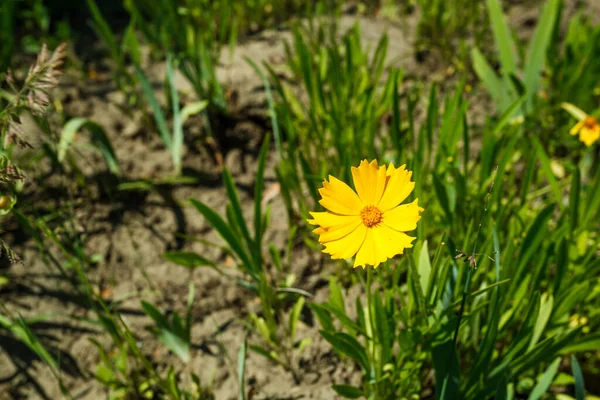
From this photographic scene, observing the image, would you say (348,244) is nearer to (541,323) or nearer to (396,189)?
(396,189)

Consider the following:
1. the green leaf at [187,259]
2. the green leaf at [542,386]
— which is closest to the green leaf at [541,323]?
the green leaf at [542,386]

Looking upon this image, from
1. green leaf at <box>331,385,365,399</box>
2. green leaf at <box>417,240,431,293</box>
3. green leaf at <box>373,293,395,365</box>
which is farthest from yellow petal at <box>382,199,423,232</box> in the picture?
green leaf at <box>331,385,365,399</box>

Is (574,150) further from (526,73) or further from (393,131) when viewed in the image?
(393,131)

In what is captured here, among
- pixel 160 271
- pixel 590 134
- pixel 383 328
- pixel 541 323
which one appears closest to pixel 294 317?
pixel 383 328

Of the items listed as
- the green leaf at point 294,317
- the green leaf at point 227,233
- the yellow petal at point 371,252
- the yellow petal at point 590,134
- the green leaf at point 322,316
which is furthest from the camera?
the yellow petal at point 590,134

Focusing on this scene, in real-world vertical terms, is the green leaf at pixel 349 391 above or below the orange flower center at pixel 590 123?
below

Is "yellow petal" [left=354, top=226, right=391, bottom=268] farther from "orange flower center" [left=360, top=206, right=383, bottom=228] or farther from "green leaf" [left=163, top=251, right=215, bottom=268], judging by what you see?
"green leaf" [left=163, top=251, right=215, bottom=268]

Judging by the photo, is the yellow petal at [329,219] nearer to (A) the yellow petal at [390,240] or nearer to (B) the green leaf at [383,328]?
(A) the yellow petal at [390,240]
